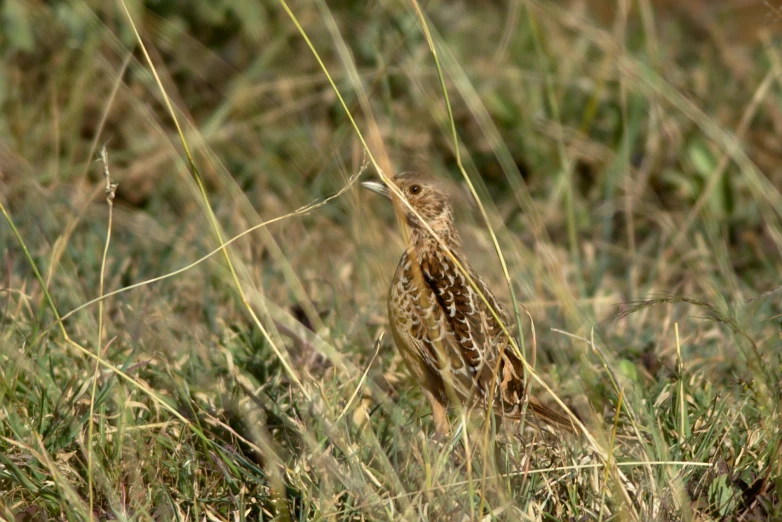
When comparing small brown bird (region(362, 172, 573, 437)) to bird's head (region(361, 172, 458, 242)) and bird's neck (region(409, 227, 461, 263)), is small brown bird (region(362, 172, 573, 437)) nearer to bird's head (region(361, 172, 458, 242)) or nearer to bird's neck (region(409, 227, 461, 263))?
bird's neck (region(409, 227, 461, 263))

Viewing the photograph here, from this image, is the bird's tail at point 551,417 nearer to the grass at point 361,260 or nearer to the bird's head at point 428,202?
the grass at point 361,260

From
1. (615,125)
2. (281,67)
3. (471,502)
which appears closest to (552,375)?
(471,502)

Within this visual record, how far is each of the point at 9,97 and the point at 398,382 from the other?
384 centimetres

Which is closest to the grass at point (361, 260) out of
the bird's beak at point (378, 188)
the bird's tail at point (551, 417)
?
the bird's tail at point (551, 417)

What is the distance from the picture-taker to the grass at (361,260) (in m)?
3.48

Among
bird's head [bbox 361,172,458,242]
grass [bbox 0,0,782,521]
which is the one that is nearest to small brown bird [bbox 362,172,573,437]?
grass [bbox 0,0,782,521]

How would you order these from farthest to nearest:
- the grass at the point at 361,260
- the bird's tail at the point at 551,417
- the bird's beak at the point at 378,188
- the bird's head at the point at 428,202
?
the bird's head at the point at 428,202
the bird's beak at the point at 378,188
the bird's tail at the point at 551,417
the grass at the point at 361,260

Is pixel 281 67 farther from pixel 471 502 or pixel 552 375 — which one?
pixel 471 502

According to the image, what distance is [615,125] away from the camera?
714 centimetres

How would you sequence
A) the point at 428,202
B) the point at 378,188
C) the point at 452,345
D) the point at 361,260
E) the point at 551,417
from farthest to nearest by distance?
the point at 361,260 → the point at 428,202 → the point at 378,188 → the point at 452,345 → the point at 551,417

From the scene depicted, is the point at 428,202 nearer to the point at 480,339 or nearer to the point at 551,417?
the point at 480,339

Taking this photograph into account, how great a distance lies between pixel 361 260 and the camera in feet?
19.3

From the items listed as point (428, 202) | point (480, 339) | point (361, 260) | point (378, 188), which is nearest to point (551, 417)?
point (480, 339)

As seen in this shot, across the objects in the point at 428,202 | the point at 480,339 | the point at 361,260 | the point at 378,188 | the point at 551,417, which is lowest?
the point at 361,260
